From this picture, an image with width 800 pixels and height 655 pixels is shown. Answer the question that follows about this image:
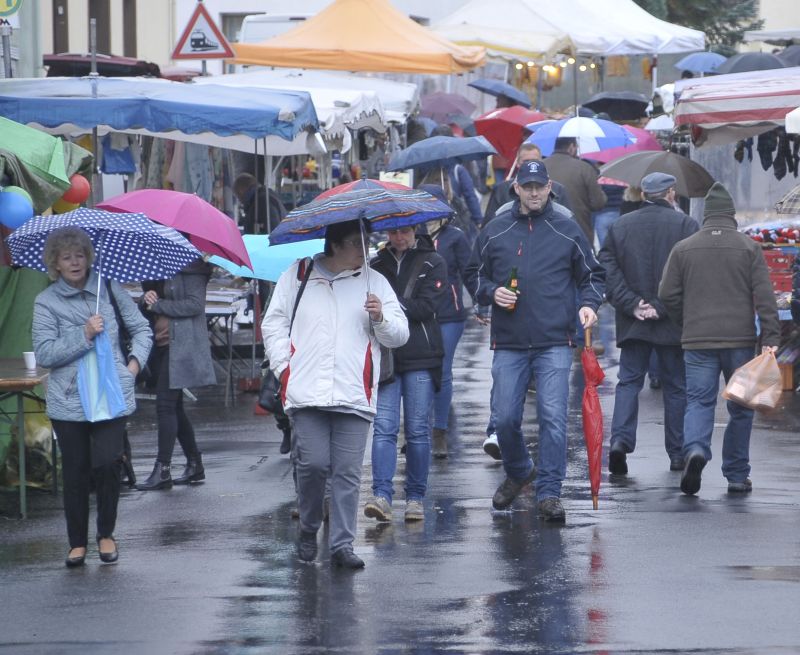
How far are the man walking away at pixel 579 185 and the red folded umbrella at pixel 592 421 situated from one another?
656cm

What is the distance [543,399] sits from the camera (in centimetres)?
951

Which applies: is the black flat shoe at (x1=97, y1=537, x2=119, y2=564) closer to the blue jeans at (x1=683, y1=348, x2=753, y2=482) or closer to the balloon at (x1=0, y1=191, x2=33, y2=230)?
the balloon at (x1=0, y1=191, x2=33, y2=230)

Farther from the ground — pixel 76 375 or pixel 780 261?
pixel 76 375

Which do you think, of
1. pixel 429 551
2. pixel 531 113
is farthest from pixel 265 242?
pixel 531 113

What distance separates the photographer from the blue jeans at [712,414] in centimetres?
1025

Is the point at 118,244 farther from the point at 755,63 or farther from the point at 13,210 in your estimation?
the point at 755,63

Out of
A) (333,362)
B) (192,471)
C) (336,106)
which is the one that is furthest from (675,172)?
(333,362)

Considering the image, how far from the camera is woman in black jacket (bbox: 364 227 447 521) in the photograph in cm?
952

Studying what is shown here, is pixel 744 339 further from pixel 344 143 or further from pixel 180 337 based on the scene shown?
pixel 344 143

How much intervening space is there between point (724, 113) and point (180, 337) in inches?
209

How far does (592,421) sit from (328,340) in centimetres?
220

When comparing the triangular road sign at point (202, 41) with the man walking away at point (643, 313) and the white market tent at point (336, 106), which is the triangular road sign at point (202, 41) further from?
the man walking away at point (643, 313)

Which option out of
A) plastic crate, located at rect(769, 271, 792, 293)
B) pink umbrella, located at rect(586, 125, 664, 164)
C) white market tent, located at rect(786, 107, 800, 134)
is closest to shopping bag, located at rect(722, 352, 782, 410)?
white market tent, located at rect(786, 107, 800, 134)

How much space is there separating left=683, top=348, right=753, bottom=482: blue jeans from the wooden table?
12.8ft
